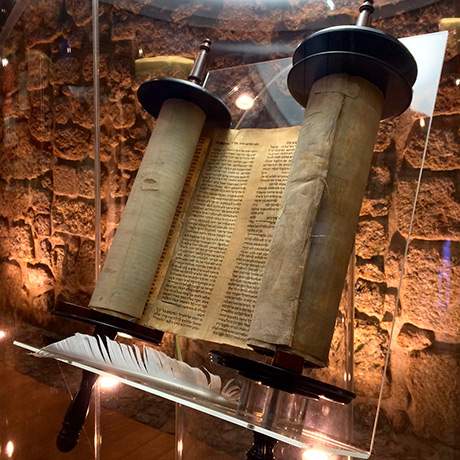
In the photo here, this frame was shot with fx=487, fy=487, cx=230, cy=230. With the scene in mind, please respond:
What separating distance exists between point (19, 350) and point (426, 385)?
164 cm

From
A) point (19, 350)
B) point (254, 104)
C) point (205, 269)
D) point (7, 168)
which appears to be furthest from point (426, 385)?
point (7, 168)

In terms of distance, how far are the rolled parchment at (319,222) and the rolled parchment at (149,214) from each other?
0.32 metres

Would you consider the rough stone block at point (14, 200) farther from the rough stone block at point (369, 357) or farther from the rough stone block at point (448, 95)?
the rough stone block at point (448, 95)

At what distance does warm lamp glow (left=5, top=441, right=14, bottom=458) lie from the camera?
5.58 feet

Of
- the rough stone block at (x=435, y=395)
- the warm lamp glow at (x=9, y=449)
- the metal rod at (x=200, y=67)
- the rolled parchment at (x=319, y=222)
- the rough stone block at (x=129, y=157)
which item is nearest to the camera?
the rolled parchment at (x=319, y=222)

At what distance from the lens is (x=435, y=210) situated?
60.1 inches

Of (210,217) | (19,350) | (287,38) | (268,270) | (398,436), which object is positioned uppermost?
(287,38)

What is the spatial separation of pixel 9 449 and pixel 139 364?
1047 mm

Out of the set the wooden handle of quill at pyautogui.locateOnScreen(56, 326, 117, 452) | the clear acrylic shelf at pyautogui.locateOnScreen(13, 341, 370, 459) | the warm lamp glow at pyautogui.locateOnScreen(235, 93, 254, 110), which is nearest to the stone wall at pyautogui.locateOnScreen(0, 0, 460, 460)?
the warm lamp glow at pyautogui.locateOnScreen(235, 93, 254, 110)

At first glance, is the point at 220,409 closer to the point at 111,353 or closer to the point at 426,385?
the point at 111,353

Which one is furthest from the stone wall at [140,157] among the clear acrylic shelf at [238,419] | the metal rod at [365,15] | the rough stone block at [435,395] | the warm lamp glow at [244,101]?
the clear acrylic shelf at [238,419]

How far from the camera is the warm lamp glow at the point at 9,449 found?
170 cm

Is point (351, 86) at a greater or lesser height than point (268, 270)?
greater

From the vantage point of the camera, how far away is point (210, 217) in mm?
1196
